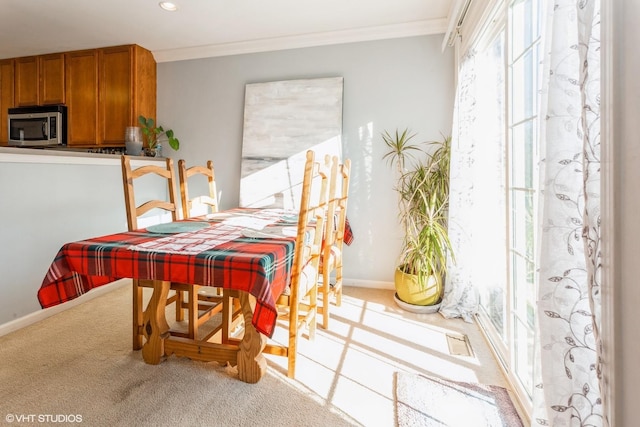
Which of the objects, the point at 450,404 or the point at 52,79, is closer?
the point at 450,404

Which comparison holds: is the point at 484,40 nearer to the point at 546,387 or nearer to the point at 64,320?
the point at 546,387

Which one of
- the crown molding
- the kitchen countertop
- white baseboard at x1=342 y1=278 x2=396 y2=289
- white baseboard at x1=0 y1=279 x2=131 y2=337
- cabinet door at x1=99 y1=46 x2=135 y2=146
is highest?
the crown molding

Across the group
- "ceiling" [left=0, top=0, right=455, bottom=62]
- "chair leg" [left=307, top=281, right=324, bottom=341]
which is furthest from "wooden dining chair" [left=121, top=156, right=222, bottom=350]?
"ceiling" [left=0, top=0, right=455, bottom=62]

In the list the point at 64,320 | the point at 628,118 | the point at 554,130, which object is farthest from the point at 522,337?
the point at 64,320

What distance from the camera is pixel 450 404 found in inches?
60.2

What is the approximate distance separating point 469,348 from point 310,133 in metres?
2.21

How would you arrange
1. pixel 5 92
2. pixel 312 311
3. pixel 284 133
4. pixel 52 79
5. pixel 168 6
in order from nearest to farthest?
pixel 312 311, pixel 168 6, pixel 284 133, pixel 52 79, pixel 5 92

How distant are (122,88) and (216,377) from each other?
3.21 m

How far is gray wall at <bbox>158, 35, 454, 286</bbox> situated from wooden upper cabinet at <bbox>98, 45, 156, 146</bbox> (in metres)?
0.55

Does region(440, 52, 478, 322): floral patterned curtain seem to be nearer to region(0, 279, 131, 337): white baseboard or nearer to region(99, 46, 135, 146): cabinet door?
region(0, 279, 131, 337): white baseboard

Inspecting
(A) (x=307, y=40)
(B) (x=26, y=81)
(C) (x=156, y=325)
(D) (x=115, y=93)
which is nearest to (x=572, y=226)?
(C) (x=156, y=325)

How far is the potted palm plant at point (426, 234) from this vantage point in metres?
2.51

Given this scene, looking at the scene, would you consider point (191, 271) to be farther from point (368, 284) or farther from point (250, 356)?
point (368, 284)

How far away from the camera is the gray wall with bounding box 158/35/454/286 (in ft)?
9.95
